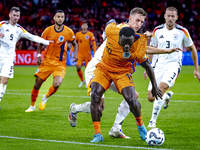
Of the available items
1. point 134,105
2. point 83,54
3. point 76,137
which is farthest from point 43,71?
point 83,54

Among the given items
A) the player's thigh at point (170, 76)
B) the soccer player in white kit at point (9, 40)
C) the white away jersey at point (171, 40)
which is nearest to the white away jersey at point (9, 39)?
the soccer player in white kit at point (9, 40)

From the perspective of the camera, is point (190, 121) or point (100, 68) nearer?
point (100, 68)

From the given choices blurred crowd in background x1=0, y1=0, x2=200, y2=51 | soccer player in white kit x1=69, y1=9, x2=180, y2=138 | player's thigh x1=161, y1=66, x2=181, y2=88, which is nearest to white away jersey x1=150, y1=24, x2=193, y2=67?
player's thigh x1=161, y1=66, x2=181, y2=88

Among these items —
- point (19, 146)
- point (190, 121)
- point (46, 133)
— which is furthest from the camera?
point (190, 121)

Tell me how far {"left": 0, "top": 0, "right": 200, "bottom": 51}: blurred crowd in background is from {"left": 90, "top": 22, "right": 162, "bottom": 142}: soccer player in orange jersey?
23.1 m

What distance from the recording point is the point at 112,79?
510 cm

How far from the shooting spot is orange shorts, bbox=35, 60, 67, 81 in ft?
27.2

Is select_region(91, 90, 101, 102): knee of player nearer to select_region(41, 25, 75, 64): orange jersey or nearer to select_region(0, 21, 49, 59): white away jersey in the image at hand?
select_region(0, 21, 49, 59): white away jersey

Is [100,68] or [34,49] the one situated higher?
[100,68]

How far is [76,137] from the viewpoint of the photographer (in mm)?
5379

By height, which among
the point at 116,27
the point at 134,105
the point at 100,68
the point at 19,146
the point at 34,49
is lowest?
the point at 34,49

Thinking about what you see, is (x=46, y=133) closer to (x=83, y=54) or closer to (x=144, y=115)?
(x=144, y=115)

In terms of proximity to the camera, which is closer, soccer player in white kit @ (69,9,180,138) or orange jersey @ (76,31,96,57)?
soccer player in white kit @ (69,9,180,138)

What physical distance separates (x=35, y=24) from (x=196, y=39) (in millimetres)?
13959
